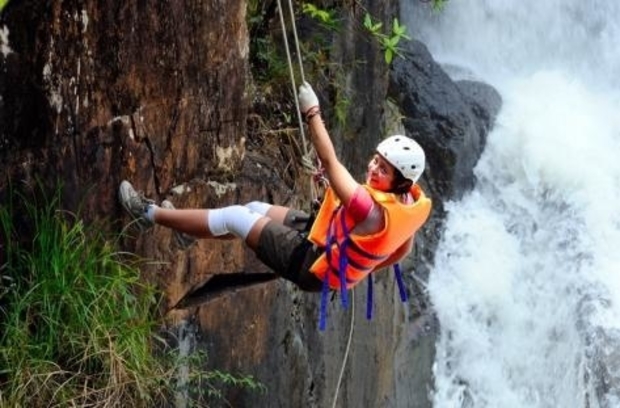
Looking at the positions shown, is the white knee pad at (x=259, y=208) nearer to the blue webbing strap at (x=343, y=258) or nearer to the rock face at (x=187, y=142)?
the rock face at (x=187, y=142)

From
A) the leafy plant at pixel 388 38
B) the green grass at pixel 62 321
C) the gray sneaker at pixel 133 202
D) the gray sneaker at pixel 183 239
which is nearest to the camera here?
the green grass at pixel 62 321

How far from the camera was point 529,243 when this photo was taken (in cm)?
1075

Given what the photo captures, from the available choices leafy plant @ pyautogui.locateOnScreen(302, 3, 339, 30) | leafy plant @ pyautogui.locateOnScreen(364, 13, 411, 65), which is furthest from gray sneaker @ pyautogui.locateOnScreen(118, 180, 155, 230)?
leafy plant @ pyautogui.locateOnScreen(364, 13, 411, 65)

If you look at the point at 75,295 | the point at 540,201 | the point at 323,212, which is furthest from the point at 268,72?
the point at 540,201

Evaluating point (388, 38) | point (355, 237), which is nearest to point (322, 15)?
point (388, 38)

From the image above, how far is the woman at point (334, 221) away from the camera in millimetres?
5238

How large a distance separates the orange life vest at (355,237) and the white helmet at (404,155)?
0.15 meters

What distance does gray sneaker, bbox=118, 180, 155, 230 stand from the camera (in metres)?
5.62

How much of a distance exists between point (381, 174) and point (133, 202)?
1243 mm

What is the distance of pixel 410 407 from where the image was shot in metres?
9.71

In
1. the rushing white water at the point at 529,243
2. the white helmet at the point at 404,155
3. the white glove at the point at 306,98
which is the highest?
the white glove at the point at 306,98

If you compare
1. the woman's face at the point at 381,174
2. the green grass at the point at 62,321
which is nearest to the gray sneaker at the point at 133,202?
the green grass at the point at 62,321

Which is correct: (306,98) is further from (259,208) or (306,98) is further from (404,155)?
(259,208)

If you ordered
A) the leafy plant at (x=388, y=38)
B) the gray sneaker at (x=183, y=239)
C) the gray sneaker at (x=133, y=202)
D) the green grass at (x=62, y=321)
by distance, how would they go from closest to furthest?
1. the green grass at (x=62, y=321)
2. the gray sneaker at (x=133, y=202)
3. the gray sneaker at (x=183, y=239)
4. the leafy plant at (x=388, y=38)
